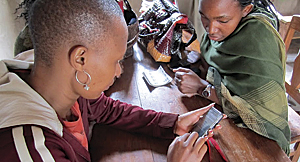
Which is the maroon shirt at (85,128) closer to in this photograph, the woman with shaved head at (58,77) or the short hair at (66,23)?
the woman with shaved head at (58,77)

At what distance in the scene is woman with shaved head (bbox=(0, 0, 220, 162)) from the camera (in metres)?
0.50

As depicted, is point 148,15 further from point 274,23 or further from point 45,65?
point 45,65

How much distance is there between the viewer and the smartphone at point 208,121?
801mm

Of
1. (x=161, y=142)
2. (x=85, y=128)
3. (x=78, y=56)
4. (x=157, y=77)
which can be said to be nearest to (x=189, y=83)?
(x=157, y=77)

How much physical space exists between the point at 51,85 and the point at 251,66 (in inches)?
28.4

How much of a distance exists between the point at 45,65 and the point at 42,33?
3.5 inches

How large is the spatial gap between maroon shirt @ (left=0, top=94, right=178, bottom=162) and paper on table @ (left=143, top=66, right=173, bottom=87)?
0.75 feet

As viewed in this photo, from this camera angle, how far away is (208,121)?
2.71 feet

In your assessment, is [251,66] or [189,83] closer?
[251,66]

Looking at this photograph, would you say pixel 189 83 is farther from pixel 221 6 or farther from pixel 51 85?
pixel 51 85

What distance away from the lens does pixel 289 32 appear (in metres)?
1.52

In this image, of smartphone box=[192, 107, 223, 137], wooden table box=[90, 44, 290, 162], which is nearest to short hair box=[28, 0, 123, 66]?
wooden table box=[90, 44, 290, 162]

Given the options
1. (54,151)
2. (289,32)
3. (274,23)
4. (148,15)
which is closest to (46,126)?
(54,151)

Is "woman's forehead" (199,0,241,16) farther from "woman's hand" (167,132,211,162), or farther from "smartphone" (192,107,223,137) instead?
"woman's hand" (167,132,211,162)
